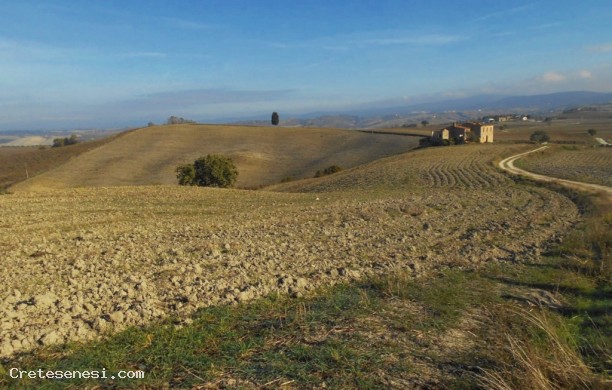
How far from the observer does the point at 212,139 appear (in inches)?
4395

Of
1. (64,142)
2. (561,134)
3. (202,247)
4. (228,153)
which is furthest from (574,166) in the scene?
(64,142)

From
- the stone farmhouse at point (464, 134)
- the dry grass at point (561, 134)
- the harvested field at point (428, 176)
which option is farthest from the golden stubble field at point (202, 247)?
the dry grass at point (561, 134)

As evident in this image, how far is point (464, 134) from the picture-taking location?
95.0 meters

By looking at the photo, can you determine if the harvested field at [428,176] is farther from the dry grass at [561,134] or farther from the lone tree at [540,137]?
the dry grass at [561,134]

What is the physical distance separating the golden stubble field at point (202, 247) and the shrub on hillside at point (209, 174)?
2570 centimetres

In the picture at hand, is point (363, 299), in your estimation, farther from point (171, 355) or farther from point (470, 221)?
point (470, 221)

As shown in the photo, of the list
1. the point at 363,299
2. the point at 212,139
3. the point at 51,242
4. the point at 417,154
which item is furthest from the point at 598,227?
the point at 212,139

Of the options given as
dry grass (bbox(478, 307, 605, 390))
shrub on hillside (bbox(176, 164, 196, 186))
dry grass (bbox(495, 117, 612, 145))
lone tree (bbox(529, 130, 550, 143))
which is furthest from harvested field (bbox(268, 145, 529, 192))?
dry grass (bbox(495, 117, 612, 145))

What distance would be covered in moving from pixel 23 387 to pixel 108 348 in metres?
1.14

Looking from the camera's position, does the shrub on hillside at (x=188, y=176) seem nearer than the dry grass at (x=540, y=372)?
No

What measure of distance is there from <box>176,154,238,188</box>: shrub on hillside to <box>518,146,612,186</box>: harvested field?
112 feet

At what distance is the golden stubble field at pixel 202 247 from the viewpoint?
7.50m

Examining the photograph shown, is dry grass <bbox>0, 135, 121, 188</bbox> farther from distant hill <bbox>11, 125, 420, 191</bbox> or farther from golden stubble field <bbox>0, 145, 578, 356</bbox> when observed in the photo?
golden stubble field <bbox>0, 145, 578, 356</bbox>

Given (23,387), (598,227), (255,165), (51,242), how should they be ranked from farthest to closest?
(255,165) → (598,227) → (51,242) → (23,387)
